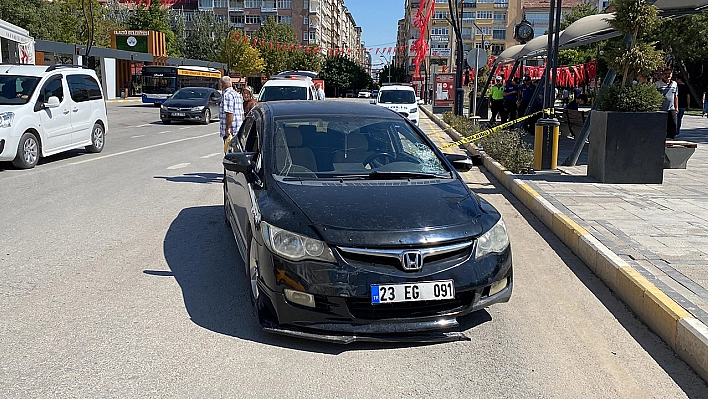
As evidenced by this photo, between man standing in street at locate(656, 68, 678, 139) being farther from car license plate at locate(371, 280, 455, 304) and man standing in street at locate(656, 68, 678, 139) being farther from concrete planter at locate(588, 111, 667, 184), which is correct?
car license plate at locate(371, 280, 455, 304)

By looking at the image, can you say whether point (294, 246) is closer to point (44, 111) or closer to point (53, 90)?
point (44, 111)

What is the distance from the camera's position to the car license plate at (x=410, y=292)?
4082 millimetres

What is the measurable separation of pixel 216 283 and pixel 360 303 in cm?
183

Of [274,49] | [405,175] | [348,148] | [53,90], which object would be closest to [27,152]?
[53,90]

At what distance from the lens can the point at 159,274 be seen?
5801mm

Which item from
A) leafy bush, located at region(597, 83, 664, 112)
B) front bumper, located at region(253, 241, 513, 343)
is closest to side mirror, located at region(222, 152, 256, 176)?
front bumper, located at region(253, 241, 513, 343)

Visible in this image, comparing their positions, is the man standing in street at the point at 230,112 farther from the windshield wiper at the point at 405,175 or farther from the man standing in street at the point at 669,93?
the man standing in street at the point at 669,93

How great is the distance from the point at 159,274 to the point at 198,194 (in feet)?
13.9

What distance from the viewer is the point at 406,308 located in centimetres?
421

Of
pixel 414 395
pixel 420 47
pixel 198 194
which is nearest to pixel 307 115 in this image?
pixel 414 395

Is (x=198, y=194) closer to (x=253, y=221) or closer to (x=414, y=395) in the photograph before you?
(x=253, y=221)

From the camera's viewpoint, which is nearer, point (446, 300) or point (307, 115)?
point (446, 300)

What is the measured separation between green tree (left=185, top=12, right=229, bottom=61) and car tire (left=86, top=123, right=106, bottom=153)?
76.9m

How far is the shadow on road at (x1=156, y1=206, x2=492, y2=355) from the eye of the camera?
4.43m
